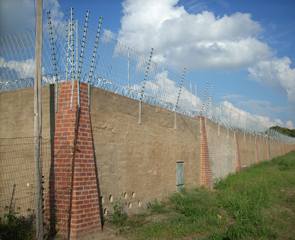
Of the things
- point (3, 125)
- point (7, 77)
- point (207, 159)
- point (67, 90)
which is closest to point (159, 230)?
point (67, 90)

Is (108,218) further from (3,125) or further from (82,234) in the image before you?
(3,125)

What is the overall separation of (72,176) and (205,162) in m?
7.30

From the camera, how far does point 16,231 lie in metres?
4.71

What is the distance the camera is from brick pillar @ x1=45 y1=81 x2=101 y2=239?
4.73 m

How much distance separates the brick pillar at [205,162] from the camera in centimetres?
1079

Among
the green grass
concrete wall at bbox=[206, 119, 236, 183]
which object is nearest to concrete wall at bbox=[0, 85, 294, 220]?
the green grass

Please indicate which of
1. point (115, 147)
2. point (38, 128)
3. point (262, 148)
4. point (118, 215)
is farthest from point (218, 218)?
point (262, 148)

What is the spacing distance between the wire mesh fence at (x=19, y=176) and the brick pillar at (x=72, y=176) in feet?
1.45

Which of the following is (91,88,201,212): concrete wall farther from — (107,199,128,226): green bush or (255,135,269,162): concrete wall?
(255,135,269,162): concrete wall

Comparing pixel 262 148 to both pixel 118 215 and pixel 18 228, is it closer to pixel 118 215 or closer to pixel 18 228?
pixel 118 215

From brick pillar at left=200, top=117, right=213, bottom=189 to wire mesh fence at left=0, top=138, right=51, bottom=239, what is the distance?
727 cm

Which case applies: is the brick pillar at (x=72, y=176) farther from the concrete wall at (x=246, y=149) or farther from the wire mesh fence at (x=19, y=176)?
the concrete wall at (x=246, y=149)

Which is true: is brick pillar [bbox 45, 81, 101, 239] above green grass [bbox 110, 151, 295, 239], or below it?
above

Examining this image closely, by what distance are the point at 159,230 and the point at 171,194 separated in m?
2.95
